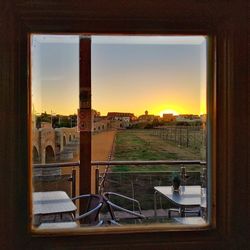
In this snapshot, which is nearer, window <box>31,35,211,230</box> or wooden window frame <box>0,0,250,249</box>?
wooden window frame <box>0,0,250,249</box>

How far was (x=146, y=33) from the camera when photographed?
0.81m

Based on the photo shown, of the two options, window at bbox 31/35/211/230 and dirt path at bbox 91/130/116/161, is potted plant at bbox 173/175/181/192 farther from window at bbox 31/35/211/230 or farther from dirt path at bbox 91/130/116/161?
dirt path at bbox 91/130/116/161

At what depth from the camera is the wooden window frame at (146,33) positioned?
75 centimetres

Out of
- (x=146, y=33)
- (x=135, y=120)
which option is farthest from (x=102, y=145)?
(x=146, y=33)

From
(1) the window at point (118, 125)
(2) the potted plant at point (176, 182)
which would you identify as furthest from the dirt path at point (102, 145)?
(2) the potted plant at point (176, 182)

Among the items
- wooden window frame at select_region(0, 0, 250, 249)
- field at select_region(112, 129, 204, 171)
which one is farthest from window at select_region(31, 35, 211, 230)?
wooden window frame at select_region(0, 0, 250, 249)

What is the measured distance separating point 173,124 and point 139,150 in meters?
1.49

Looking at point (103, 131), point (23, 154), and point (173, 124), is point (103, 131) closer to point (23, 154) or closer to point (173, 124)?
point (173, 124)

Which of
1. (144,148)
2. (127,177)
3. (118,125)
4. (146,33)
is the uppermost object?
(146,33)

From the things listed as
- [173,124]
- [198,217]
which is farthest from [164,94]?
[198,217]

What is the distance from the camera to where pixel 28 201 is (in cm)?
→ 77

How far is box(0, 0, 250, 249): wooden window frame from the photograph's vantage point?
2.48 ft

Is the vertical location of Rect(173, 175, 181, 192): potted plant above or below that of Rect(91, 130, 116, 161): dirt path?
→ below

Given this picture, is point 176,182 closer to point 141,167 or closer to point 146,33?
point 141,167
